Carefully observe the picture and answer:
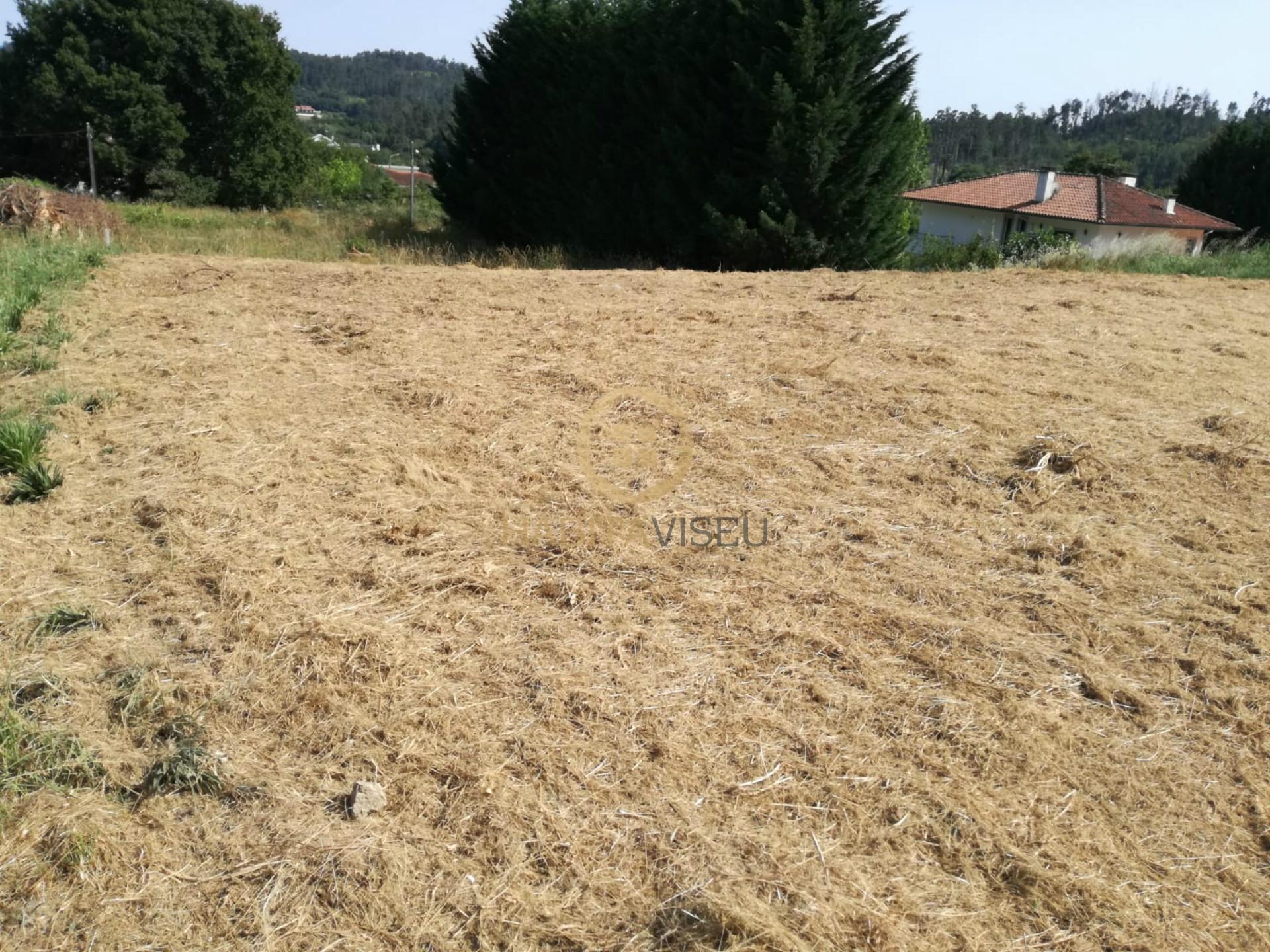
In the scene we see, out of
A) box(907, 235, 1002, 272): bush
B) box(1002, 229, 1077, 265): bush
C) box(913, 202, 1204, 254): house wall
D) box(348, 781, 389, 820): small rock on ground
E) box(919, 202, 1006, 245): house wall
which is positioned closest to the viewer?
box(348, 781, 389, 820): small rock on ground

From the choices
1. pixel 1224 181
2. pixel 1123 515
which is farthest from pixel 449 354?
pixel 1224 181

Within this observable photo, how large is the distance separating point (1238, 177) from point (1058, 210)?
7119mm

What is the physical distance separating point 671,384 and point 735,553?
180 centimetres

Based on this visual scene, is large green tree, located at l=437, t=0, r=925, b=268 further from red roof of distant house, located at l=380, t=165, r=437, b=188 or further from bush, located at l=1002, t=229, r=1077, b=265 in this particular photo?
red roof of distant house, located at l=380, t=165, r=437, b=188

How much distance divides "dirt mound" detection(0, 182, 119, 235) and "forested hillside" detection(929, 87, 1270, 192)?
52.6 m

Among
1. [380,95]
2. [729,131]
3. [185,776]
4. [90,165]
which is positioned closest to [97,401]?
[185,776]

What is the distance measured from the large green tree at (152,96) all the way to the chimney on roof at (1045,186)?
2933 centimetres

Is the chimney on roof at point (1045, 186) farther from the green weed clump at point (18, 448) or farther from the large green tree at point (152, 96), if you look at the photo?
the green weed clump at point (18, 448)

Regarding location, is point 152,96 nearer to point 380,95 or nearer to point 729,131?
point 729,131

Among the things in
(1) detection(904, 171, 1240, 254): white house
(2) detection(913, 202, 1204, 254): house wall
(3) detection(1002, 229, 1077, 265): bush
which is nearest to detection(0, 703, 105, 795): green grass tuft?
(3) detection(1002, 229, 1077, 265): bush

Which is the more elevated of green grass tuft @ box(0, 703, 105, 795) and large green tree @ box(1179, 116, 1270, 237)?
large green tree @ box(1179, 116, 1270, 237)

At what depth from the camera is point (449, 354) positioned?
5.46 m

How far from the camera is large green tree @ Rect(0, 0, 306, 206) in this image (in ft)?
99.8

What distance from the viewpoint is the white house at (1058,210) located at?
3131cm
